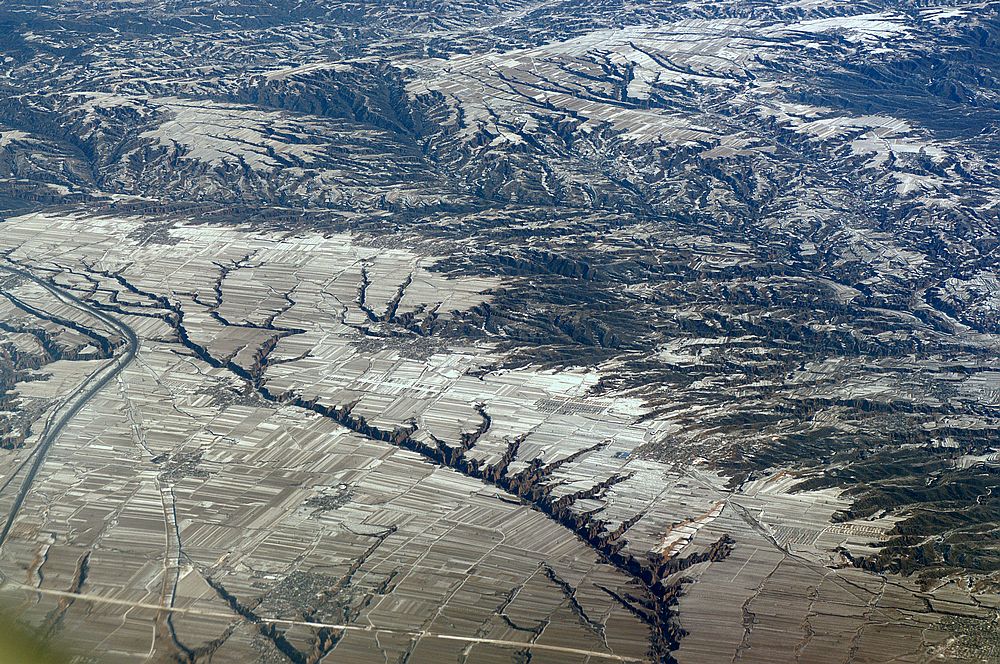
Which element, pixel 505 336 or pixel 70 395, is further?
pixel 505 336

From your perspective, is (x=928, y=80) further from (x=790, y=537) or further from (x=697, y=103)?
(x=790, y=537)

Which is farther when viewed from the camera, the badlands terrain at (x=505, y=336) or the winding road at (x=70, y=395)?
the winding road at (x=70, y=395)

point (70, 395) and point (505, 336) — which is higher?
point (70, 395)

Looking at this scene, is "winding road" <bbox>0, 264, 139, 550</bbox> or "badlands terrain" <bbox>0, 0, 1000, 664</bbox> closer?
"badlands terrain" <bbox>0, 0, 1000, 664</bbox>

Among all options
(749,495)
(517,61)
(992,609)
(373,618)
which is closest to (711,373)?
(749,495)
